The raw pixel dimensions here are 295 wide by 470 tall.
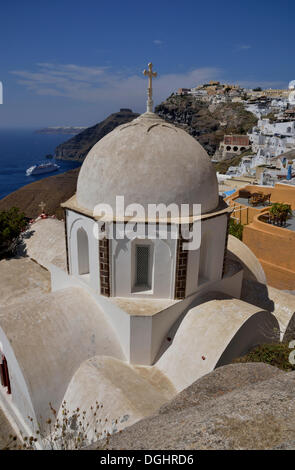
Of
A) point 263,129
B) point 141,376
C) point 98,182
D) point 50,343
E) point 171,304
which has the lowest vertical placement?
point 141,376

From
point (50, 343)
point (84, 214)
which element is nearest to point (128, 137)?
point (84, 214)

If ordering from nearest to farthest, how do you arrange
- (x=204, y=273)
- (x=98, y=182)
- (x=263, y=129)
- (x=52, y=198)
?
(x=98, y=182), (x=204, y=273), (x=52, y=198), (x=263, y=129)

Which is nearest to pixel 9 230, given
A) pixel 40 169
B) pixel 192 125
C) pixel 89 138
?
pixel 40 169

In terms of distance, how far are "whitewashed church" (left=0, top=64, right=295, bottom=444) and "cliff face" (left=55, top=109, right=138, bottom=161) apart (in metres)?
135

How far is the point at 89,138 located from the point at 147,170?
147 metres

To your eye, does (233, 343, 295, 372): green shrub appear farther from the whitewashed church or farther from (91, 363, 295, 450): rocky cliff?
(91, 363, 295, 450): rocky cliff

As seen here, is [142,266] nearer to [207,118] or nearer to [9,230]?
[9,230]

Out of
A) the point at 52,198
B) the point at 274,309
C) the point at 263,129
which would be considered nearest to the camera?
the point at 274,309

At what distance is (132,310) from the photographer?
26.6 ft

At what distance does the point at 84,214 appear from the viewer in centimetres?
835

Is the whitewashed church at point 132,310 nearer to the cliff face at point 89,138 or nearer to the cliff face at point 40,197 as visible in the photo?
the cliff face at point 40,197

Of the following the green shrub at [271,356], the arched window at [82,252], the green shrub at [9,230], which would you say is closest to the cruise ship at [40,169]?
the green shrub at [9,230]

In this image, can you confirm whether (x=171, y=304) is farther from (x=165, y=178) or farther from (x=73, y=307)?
(x=165, y=178)

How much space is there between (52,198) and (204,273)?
96.8 feet
